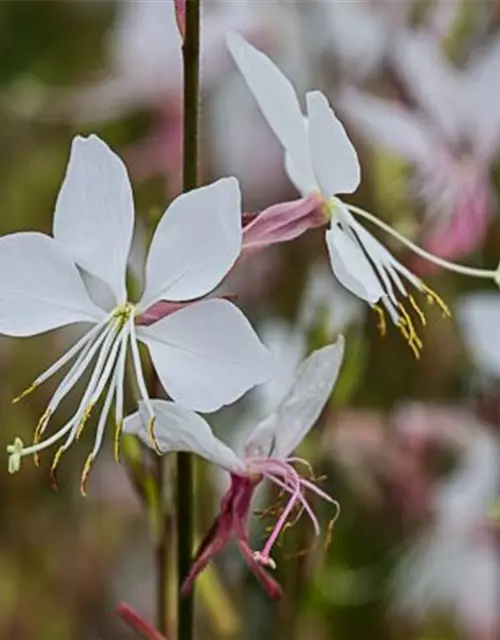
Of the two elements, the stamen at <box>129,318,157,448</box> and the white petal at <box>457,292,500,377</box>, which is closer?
the stamen at <box>129,318,157,448</box>

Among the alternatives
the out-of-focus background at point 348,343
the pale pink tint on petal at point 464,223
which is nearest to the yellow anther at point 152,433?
the out-of-focus background at point 348,343

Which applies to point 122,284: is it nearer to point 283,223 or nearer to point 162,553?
point 283,223

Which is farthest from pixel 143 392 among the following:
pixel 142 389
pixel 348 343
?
pixel 348 343

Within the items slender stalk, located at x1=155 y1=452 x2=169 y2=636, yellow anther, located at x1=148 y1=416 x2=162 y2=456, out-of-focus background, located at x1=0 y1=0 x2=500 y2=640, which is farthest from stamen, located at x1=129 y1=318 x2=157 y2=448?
out-of-focus background, located at x1=0 y1=0 x2=500 y2=640

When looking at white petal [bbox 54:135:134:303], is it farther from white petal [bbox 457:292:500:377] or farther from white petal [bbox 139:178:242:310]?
white petal [bbox 457:292:500:377]

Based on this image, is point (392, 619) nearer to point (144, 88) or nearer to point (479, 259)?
point (479, 259)

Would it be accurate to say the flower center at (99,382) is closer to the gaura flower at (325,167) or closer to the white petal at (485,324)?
the gaura flower at (325,167)
